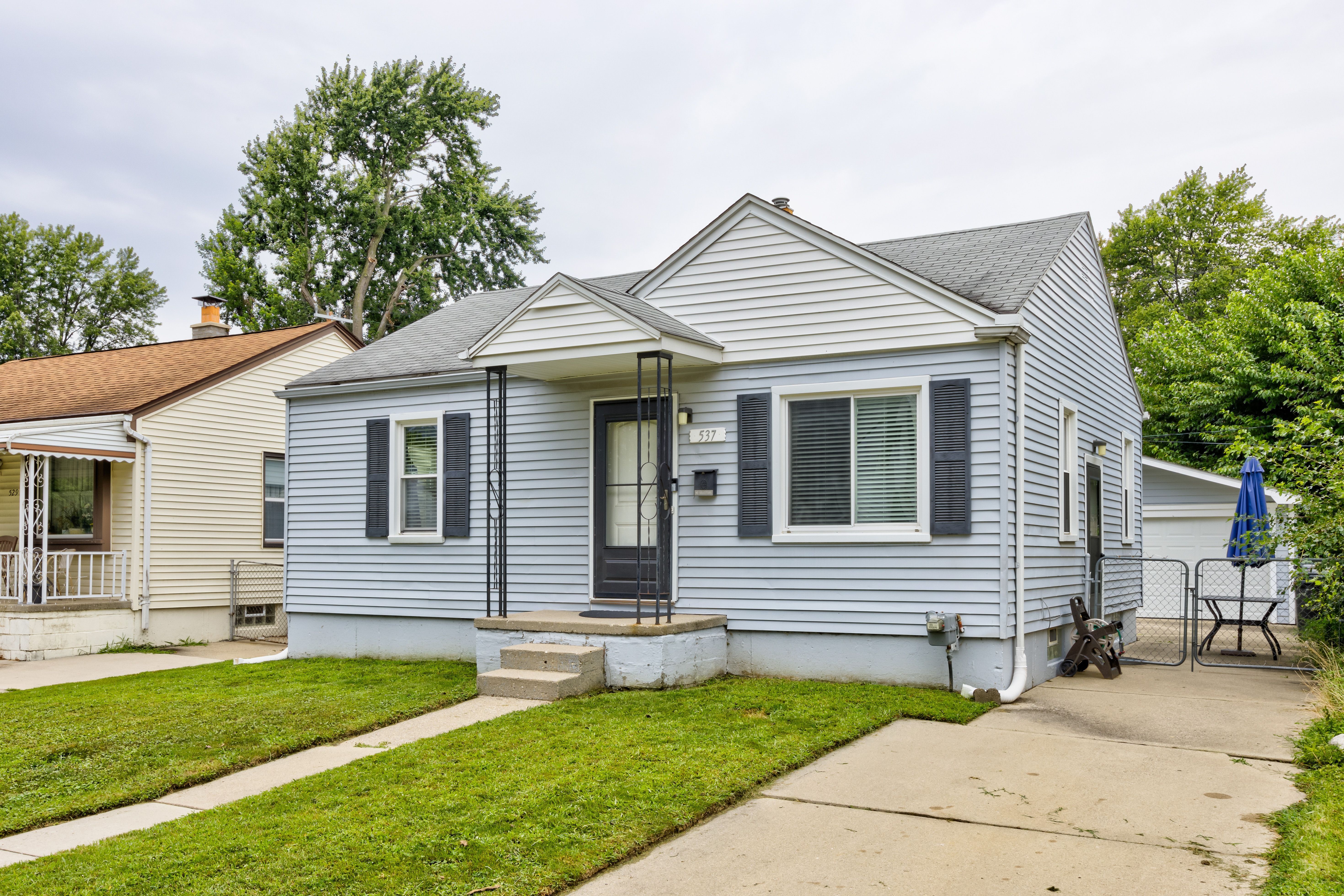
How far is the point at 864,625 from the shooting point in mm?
8242

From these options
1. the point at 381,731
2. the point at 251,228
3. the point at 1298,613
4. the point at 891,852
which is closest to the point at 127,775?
the point at 381,731

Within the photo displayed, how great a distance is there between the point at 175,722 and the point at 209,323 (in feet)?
46.1

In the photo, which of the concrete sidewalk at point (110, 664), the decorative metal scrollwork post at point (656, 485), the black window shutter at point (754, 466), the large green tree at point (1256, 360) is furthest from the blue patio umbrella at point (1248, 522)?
the concrete sidewalk at point (110, 664)

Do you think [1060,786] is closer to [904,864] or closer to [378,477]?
[904,864]

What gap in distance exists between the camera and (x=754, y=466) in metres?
8.73

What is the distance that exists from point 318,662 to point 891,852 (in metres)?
7.98

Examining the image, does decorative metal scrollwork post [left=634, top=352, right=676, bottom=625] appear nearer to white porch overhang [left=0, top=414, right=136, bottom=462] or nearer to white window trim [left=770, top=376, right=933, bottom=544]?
white window trim [left=770, top=376, right=933, bottom=544]

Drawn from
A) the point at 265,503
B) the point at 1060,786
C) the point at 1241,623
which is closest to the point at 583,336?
the point at 1060,786

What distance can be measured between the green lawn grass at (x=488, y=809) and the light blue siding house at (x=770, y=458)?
1.44 meters

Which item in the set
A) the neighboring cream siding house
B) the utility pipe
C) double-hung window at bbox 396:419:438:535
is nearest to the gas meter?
double-hung window at bbox 396:419:438:535

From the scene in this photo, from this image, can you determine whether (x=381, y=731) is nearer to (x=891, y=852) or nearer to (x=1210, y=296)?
(x=891, y=852)

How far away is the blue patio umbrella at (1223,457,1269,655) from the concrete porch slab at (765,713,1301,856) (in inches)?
178

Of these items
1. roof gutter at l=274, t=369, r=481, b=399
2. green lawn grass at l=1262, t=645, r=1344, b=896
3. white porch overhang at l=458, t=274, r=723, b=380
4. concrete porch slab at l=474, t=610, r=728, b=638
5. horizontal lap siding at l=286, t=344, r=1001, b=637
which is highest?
white porch overhang at l=458, t=274, r=723, b=380

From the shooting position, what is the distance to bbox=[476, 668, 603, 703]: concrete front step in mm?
7719
